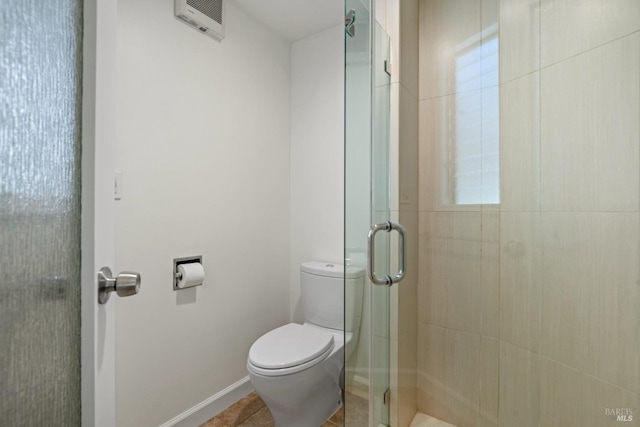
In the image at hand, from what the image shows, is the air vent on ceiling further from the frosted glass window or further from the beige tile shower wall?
the frosted glass window

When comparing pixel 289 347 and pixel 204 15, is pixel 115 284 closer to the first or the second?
pixel 289 347

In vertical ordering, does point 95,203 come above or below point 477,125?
below

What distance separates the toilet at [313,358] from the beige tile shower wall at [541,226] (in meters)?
0.42

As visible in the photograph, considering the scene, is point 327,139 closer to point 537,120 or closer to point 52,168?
point 537,120

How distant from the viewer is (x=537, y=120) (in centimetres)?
102

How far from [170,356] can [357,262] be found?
110 centimetres

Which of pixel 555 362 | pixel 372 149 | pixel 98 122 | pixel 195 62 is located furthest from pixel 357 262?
pixel 195 62

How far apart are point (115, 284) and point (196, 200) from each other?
3.97 ft

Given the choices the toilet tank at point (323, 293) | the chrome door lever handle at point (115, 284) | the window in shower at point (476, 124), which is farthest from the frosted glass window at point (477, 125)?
the chrome door lever handle at point (115, 284)

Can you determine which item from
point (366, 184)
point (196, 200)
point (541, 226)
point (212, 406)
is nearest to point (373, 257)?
point (366, 184)

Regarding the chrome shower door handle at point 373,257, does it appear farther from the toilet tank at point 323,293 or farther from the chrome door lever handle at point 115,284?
the chrome door lever handle at point 115,284

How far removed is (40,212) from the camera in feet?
1.50

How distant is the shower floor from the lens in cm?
139

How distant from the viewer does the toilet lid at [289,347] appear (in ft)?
4.57
